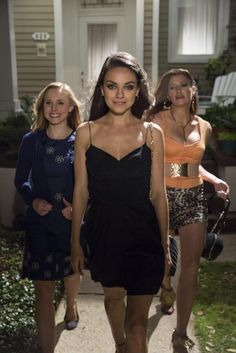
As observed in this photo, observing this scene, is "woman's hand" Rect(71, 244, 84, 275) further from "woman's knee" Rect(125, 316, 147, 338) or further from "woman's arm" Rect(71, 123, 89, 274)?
"woman's knee" Rect(125, 316, 147, 338)

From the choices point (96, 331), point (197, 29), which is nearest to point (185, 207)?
point (96, 331)

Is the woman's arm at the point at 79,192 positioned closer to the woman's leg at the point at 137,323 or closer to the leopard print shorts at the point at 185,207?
the woman's leg at the point at 137,323

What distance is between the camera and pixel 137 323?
213cm

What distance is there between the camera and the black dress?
2.10 m

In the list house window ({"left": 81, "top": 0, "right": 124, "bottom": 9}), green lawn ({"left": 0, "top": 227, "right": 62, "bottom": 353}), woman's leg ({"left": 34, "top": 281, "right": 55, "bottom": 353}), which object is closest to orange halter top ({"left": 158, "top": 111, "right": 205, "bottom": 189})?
woman's leg ({"left": 34, "top": 281, "right": 55, "bottom": 353})

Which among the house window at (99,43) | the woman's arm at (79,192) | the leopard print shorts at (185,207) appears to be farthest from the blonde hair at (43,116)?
the house window at (99,43)

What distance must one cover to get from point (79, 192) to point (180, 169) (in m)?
0.84

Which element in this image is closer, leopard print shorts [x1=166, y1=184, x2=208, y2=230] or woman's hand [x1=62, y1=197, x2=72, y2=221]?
woman's hand [x1=62, y1=197, x2=72, y2=221]

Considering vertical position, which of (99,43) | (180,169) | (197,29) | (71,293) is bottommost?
Result: (71,293)

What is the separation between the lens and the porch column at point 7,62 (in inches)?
299

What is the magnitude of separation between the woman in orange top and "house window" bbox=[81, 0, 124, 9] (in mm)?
7315

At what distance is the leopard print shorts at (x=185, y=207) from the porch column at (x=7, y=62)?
5.65 meters

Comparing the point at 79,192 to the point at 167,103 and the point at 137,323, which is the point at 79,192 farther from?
the point at 167,103

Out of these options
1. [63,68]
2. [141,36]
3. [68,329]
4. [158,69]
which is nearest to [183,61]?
[158,69]
